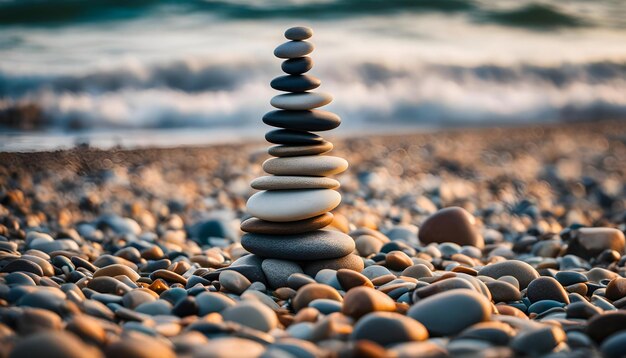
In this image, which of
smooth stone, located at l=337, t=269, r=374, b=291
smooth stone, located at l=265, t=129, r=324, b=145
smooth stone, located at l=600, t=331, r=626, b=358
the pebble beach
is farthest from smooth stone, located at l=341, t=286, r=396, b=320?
smooth stone, located at l=265, t=129, r=324, b=145

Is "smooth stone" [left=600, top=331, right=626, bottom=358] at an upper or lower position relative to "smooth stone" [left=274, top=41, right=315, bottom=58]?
lower

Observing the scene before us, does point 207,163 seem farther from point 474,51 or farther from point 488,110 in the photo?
point 474,51

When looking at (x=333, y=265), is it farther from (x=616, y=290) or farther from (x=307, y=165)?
(x=616, y=290)

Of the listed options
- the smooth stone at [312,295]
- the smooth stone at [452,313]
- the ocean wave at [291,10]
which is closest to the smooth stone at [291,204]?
the smooth stone at [312,295]

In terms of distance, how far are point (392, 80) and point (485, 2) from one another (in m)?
5.36

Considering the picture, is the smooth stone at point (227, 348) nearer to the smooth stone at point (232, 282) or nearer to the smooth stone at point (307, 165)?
the smooth stone at point (232, 282)

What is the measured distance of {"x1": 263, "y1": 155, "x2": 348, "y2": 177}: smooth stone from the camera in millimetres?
2893

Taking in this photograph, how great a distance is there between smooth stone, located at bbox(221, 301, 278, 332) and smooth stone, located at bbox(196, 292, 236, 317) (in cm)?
9

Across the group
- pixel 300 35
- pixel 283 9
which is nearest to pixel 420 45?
pixel 283 9

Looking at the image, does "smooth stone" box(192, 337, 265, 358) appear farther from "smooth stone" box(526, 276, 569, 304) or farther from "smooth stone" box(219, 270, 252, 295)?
"smooth stone" box(526, 276, 569, 304)

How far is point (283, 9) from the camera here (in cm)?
1377

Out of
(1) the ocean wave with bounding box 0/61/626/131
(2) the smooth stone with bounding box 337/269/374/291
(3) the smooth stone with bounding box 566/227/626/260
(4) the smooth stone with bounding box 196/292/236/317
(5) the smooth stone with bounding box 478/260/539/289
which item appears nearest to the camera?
(4) the smooth stone with bounding box 196/292/236/317

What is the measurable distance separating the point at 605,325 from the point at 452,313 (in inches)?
19.9

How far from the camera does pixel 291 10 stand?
13.9 meters
